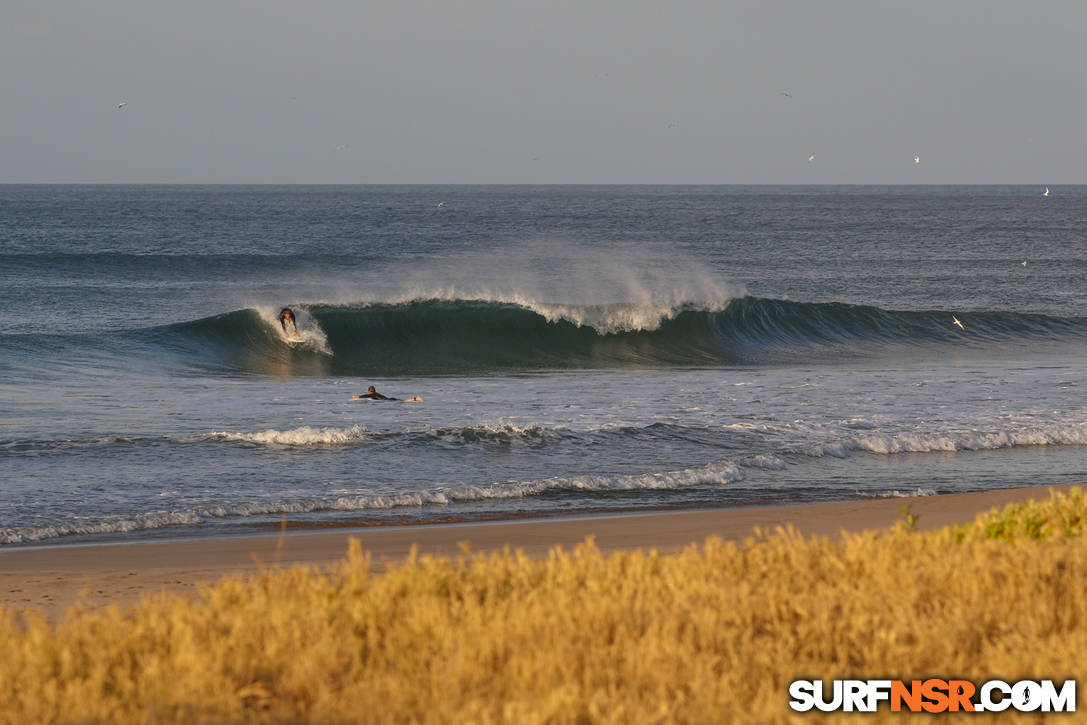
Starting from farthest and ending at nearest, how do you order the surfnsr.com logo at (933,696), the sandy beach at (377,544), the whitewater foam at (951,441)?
the whitewater foam at (951,441), the sandy beach at (377,544), the surfnsr.com logo at (933,696)

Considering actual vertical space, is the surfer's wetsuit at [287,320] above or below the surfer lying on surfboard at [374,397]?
above

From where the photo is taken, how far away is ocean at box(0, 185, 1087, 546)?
39.0ft

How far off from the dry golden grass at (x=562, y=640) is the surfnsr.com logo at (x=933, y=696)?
8 centimetres

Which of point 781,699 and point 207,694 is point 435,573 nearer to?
point 207,694

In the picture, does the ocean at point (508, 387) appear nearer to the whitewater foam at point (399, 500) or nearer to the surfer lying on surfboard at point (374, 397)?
the whitewater foam at point (399, 500)

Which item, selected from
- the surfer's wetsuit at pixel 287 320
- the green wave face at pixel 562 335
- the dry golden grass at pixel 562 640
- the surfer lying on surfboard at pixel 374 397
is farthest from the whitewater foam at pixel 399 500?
the surfer's wetsuit at pixel 287 320

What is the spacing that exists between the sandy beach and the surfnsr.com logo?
4147 mm

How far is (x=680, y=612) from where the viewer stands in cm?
487

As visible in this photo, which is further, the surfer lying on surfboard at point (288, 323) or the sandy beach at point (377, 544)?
the surfer lying on surfboard at point (288, 323)

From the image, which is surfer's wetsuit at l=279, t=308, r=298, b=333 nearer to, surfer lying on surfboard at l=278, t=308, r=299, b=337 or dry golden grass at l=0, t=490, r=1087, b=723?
surfer lying on surfboard at l=278, t=308, r=299, b=337

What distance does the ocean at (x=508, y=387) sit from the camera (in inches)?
468

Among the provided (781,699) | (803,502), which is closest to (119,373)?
(803,502)

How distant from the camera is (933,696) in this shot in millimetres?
4059

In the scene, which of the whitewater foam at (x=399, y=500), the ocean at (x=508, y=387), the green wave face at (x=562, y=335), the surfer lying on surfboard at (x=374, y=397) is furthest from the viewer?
the green wave face at (x=562, y=335)
